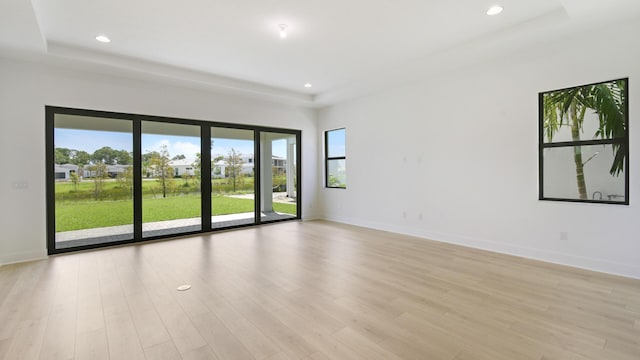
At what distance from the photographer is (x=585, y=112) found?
3.82 meters

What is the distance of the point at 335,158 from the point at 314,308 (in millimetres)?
5087

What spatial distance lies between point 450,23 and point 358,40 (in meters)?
1.15

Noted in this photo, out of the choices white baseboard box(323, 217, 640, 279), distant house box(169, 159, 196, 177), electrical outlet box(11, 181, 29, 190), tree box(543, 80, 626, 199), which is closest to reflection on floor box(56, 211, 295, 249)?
electrical outlet box(11, 181, 29, 190)

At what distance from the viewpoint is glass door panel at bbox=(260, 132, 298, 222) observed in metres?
6.90

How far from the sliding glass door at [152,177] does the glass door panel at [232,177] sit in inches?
0.8

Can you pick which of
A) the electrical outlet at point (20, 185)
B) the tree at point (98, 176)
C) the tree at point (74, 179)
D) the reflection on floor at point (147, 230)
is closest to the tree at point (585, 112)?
the reflection on floor at point (147, 230)

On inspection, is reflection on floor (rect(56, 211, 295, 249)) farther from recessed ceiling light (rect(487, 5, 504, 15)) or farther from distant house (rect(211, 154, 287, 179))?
recessed ceiling light (rect(487, 5, 504, 15))

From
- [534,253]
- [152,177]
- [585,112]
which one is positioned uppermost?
[585,112]

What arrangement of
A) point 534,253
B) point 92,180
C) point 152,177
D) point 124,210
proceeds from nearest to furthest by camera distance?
point 534,253 → point 92,180 → point 124,210 → point 152,177

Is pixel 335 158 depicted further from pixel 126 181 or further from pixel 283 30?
pixel 126 181

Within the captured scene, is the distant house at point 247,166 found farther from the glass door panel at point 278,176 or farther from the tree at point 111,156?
the tree at point 111,156

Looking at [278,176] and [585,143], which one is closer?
[585,143]

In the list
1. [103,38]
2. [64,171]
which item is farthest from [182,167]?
[103,38]

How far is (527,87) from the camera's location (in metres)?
4.13
